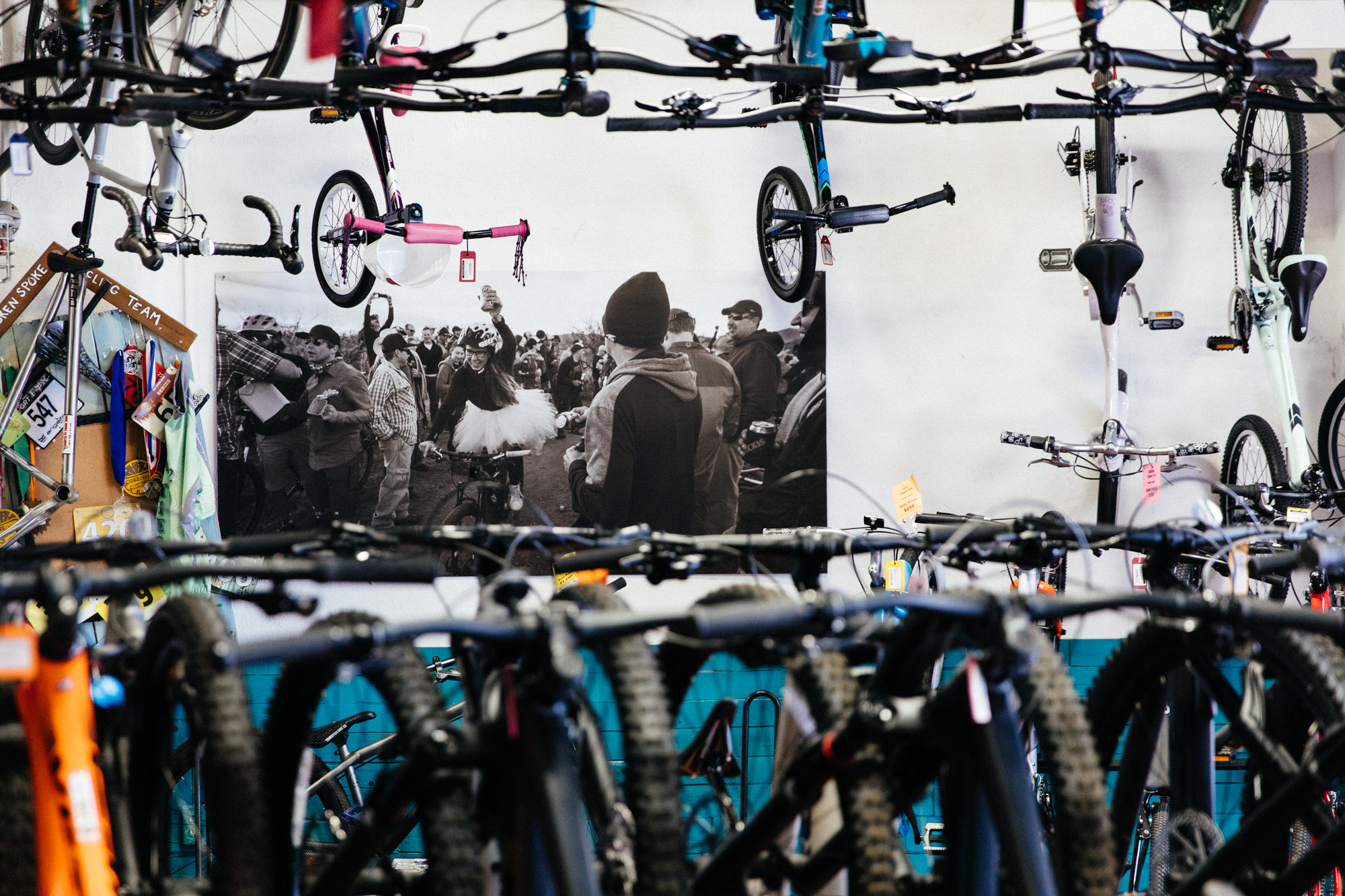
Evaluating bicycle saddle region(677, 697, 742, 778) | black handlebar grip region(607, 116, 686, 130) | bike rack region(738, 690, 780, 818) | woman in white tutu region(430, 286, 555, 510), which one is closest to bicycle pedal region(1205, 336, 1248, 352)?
bike rack region(738, 690, 780, 818)

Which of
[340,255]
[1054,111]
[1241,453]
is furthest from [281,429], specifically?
[1241,453]

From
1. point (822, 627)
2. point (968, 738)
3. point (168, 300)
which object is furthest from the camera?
A: point (168, 300)

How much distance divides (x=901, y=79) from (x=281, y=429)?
2.94 metres

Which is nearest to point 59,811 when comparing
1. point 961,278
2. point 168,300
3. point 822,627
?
point 822,627

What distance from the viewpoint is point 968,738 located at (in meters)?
1.58

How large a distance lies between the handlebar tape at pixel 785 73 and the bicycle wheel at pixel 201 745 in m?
2.15

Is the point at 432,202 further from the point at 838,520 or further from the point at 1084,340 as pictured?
the point at 1084,340

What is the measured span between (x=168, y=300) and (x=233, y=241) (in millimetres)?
357

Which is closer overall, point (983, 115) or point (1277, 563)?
point (1277, 563)

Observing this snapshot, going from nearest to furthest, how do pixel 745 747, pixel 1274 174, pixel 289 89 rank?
pixel 289 89 → pixel 745 747 → pixel 1274 174

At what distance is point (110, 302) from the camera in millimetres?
4598

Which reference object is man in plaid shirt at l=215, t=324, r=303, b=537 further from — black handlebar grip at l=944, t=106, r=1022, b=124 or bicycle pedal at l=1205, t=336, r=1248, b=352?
bicycle pedal at l=1205, t=336, r=1248, b=352

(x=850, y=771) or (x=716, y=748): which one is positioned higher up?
(x=850, y=771)

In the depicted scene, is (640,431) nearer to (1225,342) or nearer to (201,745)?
(1225,342)
